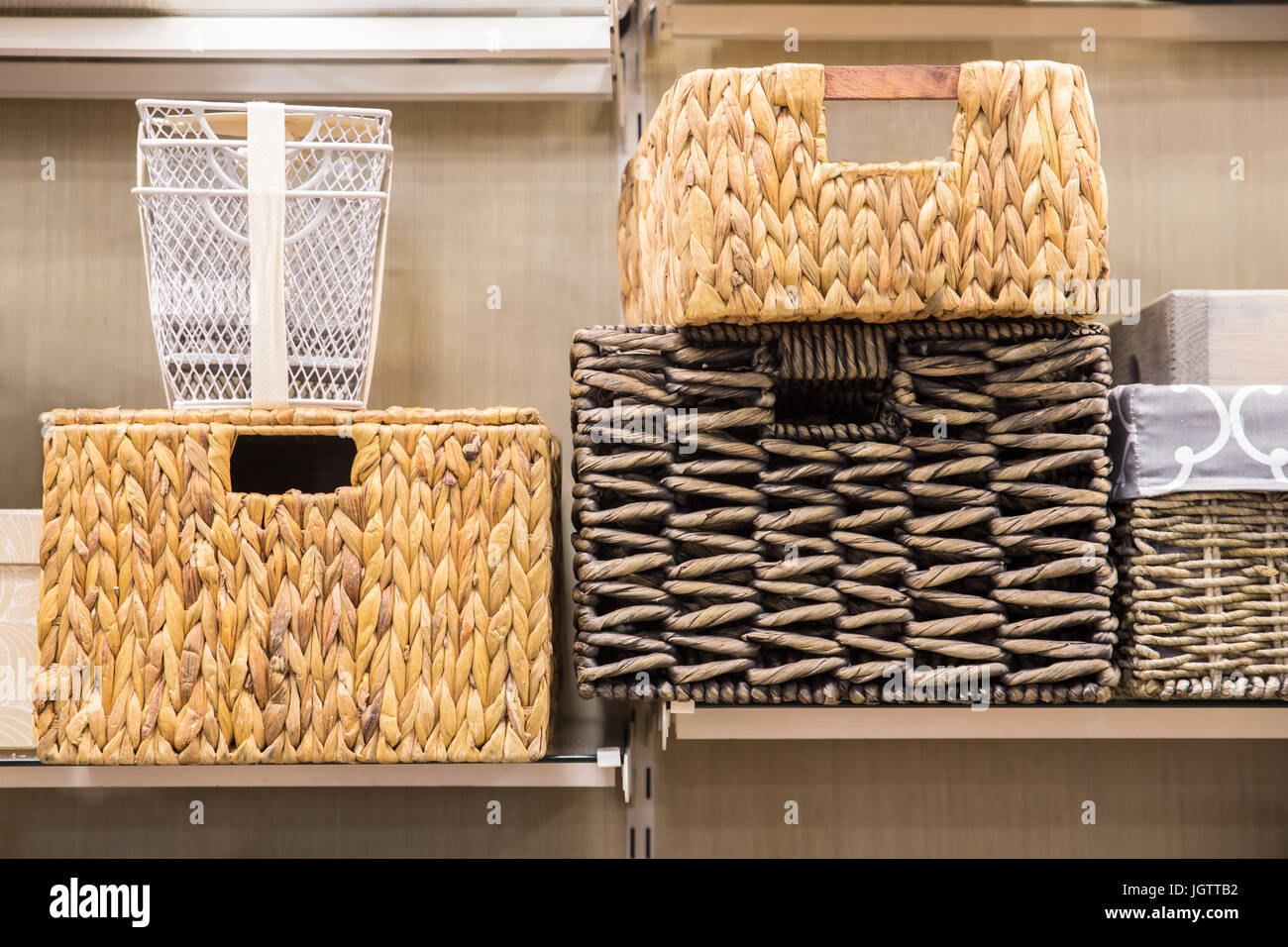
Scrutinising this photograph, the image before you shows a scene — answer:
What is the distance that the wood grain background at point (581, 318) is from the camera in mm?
1065

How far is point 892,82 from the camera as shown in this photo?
748 mm

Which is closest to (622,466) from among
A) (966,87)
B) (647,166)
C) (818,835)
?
(647,166)

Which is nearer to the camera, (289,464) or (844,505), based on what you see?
(844,505)

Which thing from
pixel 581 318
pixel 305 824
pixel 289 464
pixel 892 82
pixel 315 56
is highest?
pixel 315 56

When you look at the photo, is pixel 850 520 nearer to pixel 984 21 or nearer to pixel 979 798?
pixel 979 798

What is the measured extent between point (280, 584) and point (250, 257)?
11.2 inches

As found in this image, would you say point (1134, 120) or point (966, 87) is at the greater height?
point (1134, 120)

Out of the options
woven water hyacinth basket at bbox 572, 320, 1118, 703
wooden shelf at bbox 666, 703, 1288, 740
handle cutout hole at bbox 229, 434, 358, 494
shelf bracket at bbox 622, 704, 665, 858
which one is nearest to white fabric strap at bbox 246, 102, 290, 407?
handle cutout hole at bbox 229, 434, 358, 494

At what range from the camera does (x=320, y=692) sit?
2.51 feet

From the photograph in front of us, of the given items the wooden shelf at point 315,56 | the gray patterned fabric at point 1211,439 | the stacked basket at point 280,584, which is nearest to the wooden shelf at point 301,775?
the stacked basket at point 280,584

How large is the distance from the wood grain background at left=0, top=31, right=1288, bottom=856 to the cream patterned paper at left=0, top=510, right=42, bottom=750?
0.87 feet

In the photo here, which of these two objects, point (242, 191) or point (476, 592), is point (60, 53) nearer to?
point (242, 191)

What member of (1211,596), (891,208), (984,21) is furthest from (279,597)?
(984,21)

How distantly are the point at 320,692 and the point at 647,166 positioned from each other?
55cm
